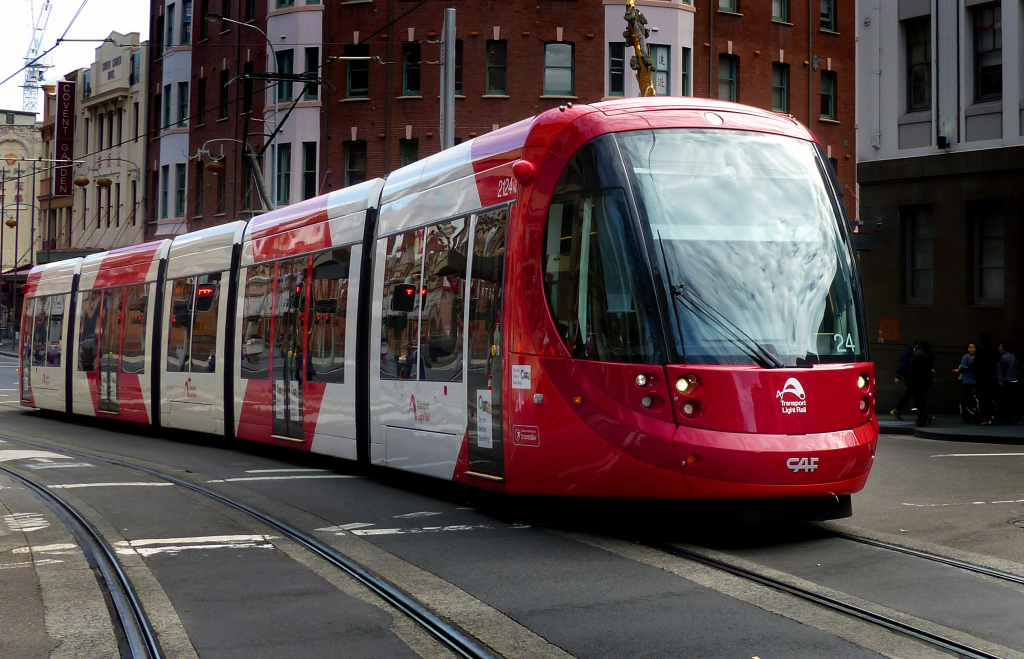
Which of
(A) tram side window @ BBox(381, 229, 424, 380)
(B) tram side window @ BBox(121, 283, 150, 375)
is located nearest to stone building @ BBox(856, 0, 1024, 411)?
(B) tram side window @ BBox(121, 283, 150, 375)

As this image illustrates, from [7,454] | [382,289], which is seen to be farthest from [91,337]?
[382,289]

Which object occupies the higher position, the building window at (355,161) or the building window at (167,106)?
the building window at (167,106)

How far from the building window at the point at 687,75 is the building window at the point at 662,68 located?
1.86 feet

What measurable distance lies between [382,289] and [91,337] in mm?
11522

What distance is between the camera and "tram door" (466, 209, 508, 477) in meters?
9.67

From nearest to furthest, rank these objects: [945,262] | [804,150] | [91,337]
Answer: [804,150]
[91,337]
[945,262]

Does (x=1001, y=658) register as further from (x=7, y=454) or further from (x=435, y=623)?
(x=7, y=454)

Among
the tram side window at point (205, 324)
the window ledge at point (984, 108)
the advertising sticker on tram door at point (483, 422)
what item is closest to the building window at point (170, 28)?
the window ledge at point (984, 108)

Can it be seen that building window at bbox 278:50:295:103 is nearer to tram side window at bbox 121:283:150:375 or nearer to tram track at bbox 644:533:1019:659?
tram side window at bbox 121:283:150:375

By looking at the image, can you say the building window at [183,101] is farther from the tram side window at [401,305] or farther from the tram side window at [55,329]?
the tram side window at [401,305]

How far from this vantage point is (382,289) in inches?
478

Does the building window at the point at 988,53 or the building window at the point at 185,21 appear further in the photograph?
the building window at the point at 185,21

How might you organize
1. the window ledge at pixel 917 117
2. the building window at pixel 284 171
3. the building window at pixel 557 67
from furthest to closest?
the building window at pixel 284 171, the building window at pixel 557 67, the window ledge at pixel 917 117

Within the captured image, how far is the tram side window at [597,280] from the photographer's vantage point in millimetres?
8469
